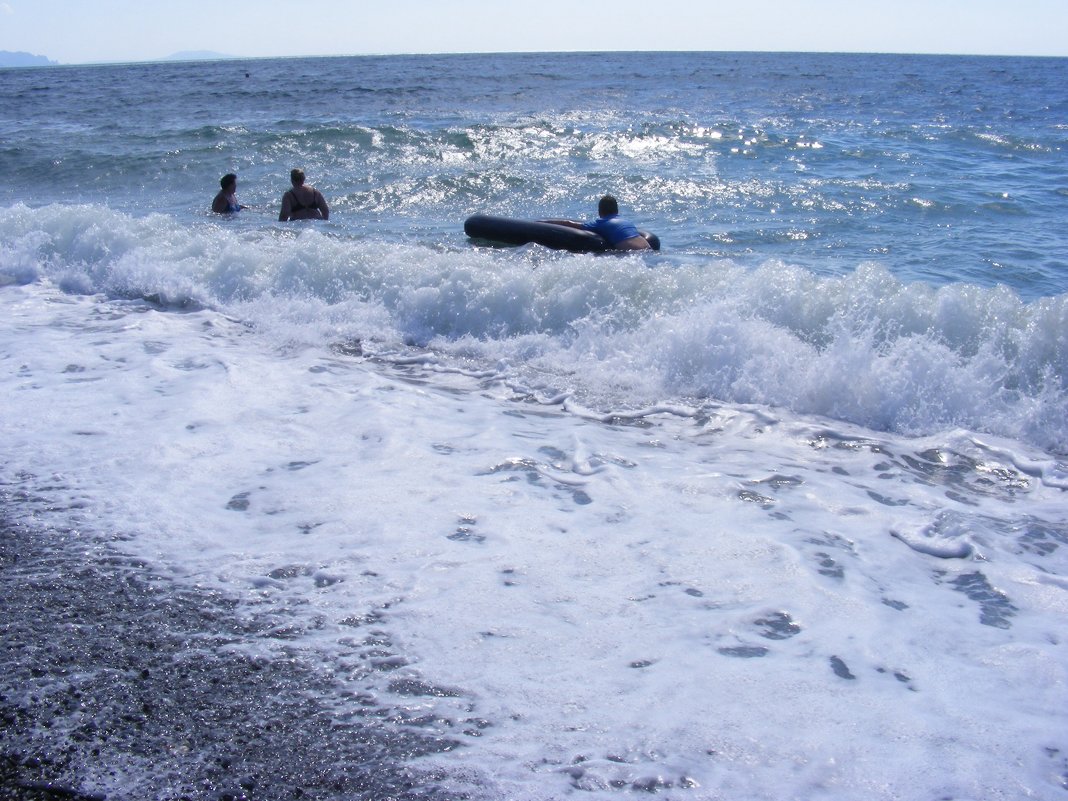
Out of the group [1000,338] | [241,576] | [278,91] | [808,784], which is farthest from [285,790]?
[278,91]

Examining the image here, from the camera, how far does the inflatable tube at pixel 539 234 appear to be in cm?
1027

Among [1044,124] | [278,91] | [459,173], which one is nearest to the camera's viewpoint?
A: [459,173]

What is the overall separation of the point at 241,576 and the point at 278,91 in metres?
33.7

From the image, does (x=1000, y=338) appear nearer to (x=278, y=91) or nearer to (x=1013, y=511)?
(x=1013, y=511)

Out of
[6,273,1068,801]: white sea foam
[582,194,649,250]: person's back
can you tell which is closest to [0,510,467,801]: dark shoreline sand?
[6,273,1068,801]: white sea foam

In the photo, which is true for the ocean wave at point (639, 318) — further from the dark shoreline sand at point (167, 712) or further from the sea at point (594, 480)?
the dark shoreline sand at point (167, 712)

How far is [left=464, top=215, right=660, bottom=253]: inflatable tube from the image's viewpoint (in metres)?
10.3

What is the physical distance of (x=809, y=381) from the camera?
6551 mm

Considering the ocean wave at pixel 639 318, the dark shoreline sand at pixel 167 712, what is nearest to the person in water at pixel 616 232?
the ocean wave at pixel 639 318

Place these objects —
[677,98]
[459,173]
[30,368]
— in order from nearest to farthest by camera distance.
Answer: [30,368] < [459,173] < [677,98]

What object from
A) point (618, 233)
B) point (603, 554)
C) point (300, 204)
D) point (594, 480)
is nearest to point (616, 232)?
point (618, 233)

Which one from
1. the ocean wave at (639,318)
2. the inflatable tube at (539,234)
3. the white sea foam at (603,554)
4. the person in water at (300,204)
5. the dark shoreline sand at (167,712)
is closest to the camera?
the dark shoreline sand at (167,712)

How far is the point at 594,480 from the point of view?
5.02m

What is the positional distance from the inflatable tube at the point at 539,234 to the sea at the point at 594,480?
69 cm
